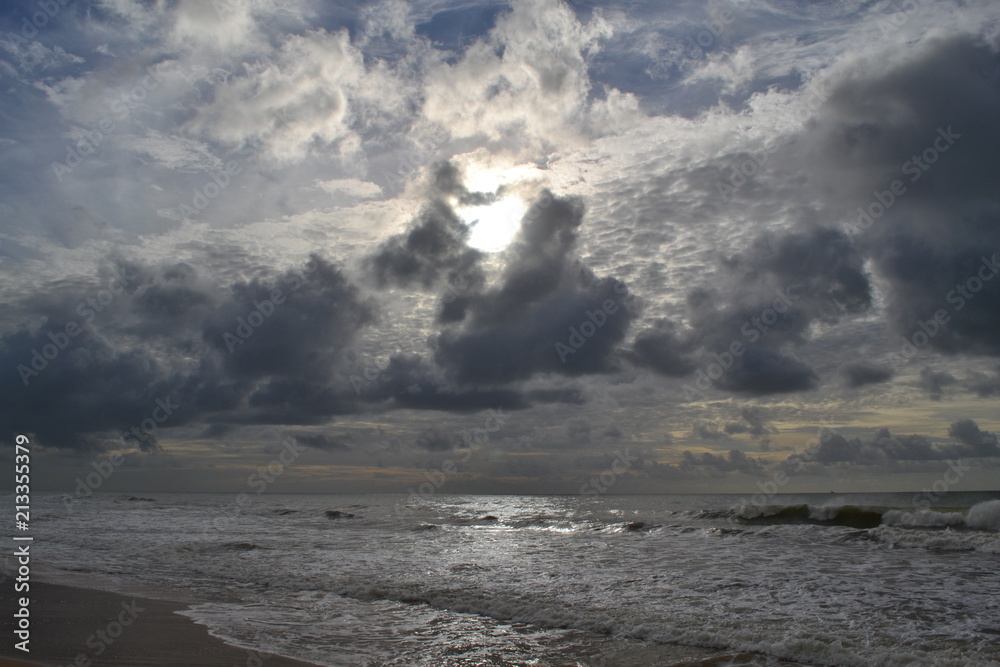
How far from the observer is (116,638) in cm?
1023

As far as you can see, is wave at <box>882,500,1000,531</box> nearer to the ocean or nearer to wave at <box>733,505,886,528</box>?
wave at <box>733,505,886,528</box>

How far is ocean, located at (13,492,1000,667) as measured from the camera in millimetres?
9906

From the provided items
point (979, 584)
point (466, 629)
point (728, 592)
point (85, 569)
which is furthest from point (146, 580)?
point (979, 584)

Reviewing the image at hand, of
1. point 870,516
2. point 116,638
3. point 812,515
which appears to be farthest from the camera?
point 812,515

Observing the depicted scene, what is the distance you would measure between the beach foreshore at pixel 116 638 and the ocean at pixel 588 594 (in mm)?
579

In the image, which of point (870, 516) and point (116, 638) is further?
point (870, 516)

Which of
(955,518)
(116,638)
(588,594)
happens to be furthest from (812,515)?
(116,638)

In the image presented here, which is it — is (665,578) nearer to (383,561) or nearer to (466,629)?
(466,629)

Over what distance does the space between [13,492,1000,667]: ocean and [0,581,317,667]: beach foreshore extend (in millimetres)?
579

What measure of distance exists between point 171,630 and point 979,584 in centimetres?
1878

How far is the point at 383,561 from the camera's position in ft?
68.7

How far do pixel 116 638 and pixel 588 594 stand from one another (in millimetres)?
9863

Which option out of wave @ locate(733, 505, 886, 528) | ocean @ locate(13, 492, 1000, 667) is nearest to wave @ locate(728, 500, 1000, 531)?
wave @ locate(733, 505, 886, 528)

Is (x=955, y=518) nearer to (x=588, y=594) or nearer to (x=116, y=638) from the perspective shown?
(x=588, y=594)
